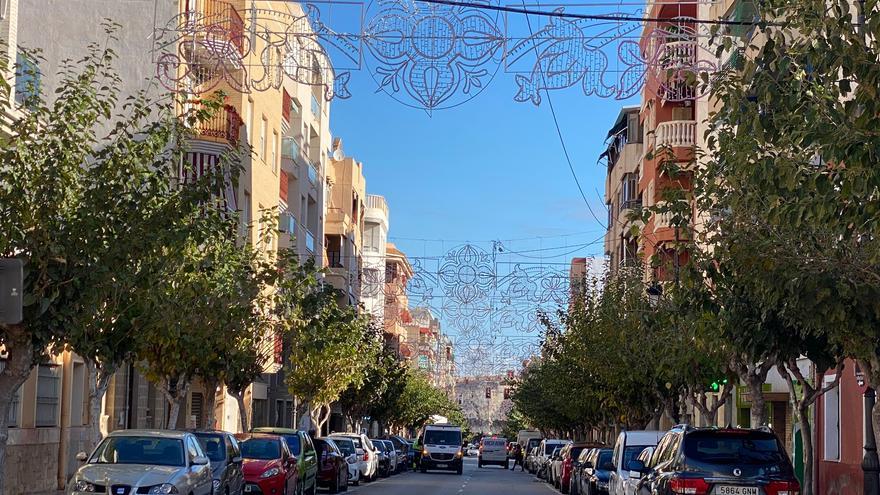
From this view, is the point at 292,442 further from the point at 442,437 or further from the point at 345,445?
the point at 442,437

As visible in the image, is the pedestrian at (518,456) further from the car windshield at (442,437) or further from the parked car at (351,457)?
the parked car at (351,457)

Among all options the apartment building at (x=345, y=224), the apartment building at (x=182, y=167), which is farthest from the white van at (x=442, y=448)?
the apartment building at (x=345, y=224)

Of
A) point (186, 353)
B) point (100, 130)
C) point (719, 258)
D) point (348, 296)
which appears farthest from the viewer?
point (348, 296)

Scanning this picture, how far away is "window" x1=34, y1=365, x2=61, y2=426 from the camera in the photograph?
3050cm

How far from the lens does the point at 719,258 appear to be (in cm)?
2006

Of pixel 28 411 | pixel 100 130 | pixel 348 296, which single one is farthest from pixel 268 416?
pixel 28 411

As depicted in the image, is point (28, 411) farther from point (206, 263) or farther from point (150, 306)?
point (150, 306)

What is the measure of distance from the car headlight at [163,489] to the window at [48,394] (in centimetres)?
1213

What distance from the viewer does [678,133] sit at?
162ft

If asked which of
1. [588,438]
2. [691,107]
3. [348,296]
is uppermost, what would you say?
[691,107]

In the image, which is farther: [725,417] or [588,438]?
[588,438]

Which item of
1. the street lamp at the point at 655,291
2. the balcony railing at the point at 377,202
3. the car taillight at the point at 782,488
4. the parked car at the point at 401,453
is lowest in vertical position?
the parked car at the point at 401,453

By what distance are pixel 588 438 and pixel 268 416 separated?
35482 mm

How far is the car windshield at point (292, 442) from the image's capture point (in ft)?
99.5
